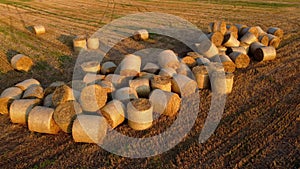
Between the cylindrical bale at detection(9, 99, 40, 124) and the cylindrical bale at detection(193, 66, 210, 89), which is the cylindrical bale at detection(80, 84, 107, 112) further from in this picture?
the cylindrical bale at detection(193, 66, 210, 89)

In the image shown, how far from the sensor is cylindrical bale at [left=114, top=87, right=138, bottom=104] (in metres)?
10.0

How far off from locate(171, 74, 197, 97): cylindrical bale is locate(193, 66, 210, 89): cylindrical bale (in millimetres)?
758

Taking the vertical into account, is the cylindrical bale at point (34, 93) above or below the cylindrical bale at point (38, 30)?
below

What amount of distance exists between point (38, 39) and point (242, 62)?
14192 mm

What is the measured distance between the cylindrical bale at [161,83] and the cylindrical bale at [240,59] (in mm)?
5098

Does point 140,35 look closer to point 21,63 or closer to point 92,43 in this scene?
point 92,43

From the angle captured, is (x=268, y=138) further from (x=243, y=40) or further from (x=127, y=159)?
(x=243, y=40)

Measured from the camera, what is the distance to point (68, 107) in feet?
30.8

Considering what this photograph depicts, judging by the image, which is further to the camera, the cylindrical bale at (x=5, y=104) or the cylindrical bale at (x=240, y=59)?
the cylindrical bale at (x=240, y=59)

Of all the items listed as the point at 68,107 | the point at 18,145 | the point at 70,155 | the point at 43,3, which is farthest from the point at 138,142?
the point at 43,3

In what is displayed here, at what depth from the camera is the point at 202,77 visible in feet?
39.2

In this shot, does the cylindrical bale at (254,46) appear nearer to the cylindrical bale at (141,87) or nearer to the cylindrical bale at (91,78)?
the cylindrical bale at (141,87)

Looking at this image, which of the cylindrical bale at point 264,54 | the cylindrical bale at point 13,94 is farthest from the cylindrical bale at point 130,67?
the cylindrical bale at point 264,54

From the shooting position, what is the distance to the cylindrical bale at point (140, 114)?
9.25 meters
